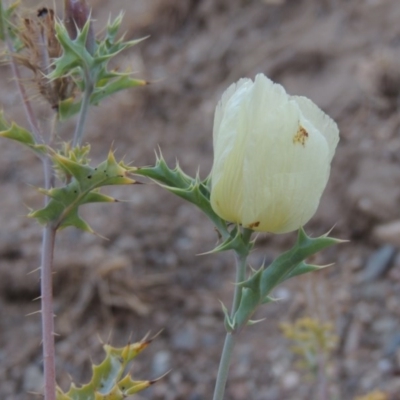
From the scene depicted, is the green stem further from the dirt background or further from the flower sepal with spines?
the dirt background

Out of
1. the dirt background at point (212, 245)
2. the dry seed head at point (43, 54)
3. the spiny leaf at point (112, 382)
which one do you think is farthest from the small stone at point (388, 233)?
the dry seed head at point (43, 54)

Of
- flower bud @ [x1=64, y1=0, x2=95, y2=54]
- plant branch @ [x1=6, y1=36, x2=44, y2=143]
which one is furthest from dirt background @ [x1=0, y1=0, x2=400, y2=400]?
flower bud @ [x1=64, y1=0, x2=95, y2=54]

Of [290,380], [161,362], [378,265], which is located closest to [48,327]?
[290,380]

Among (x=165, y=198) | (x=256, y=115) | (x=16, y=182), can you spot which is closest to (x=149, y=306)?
(x=165, y=198)

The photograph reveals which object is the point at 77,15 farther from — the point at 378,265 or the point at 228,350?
the point at 378,265

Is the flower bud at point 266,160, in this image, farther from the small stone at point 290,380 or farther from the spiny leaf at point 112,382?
the small stone at point 290,380

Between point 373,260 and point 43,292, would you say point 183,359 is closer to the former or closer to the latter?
point 373,260
